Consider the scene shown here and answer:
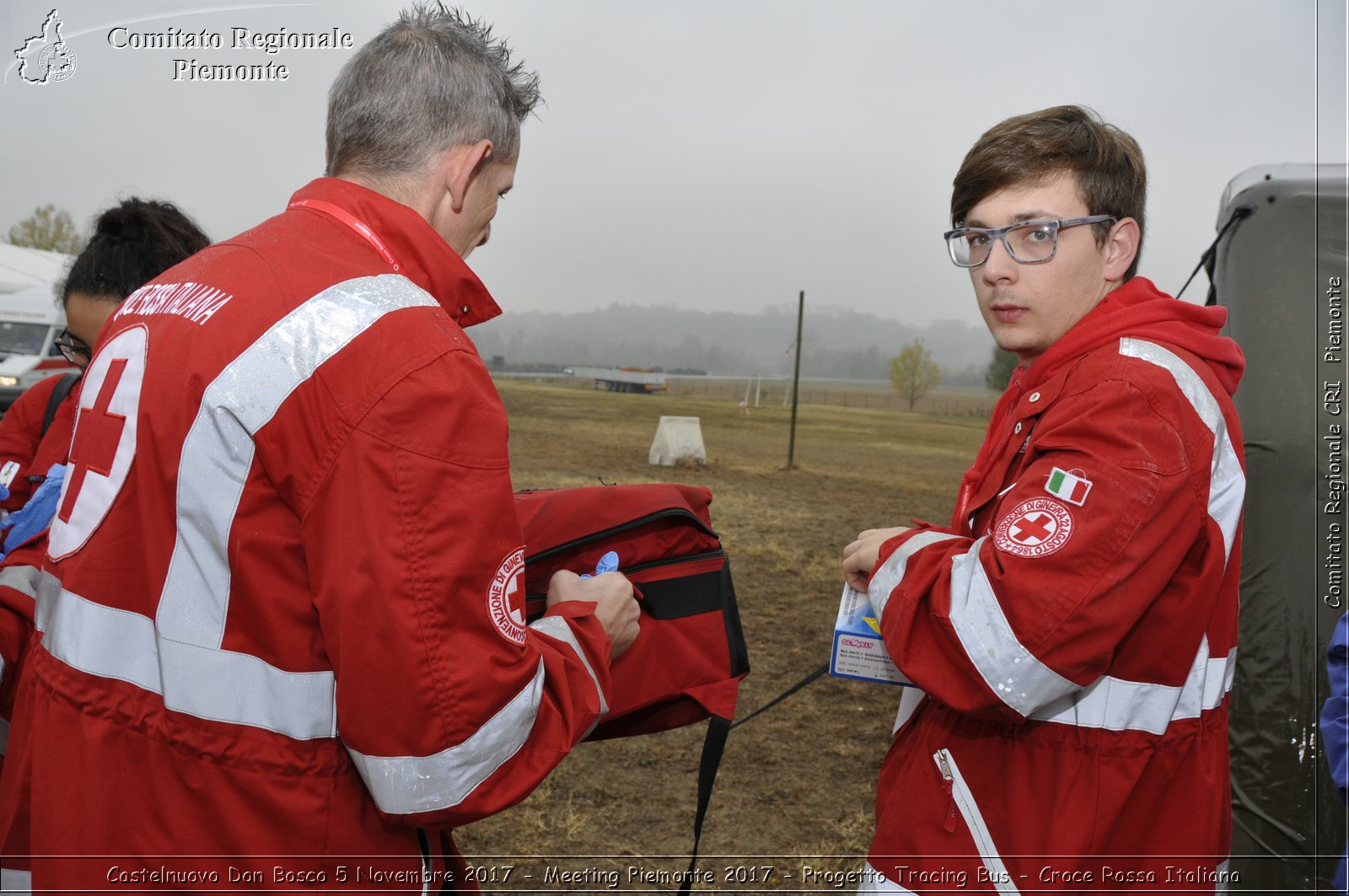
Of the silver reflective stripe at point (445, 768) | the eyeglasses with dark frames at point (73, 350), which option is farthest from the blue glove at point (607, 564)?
the eyeglasses with dark frames at point (73, 350)

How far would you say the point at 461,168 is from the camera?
1.47 metres

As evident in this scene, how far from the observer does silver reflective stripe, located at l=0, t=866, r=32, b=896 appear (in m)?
1.51

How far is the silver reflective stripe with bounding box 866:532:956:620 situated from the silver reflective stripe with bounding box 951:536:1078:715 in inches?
7.1

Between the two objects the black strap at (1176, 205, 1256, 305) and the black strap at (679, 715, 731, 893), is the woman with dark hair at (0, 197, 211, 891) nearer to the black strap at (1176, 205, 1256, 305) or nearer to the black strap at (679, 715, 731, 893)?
the black strap at (679, 715, 731, 893)

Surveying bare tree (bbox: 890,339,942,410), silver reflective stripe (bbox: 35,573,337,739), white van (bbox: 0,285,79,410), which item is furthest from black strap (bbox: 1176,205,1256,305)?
bare tree (bbox: 890,339,942,410)

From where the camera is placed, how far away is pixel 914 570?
5.42 ft

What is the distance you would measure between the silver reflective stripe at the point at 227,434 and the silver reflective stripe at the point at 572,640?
0.49m

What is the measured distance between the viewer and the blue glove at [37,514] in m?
2.05

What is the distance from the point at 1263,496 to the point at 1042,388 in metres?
2.18

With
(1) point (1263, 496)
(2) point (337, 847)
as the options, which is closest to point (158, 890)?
(2) point (337, 847)

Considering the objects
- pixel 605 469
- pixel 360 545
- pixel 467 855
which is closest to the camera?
pixel 360 545

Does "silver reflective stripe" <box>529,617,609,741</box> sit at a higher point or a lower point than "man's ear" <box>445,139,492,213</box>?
lower

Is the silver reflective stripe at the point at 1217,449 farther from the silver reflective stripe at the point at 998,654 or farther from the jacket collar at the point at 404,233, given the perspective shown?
the jacket collar at the point at 404,233

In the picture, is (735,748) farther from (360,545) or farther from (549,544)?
(360,545)
